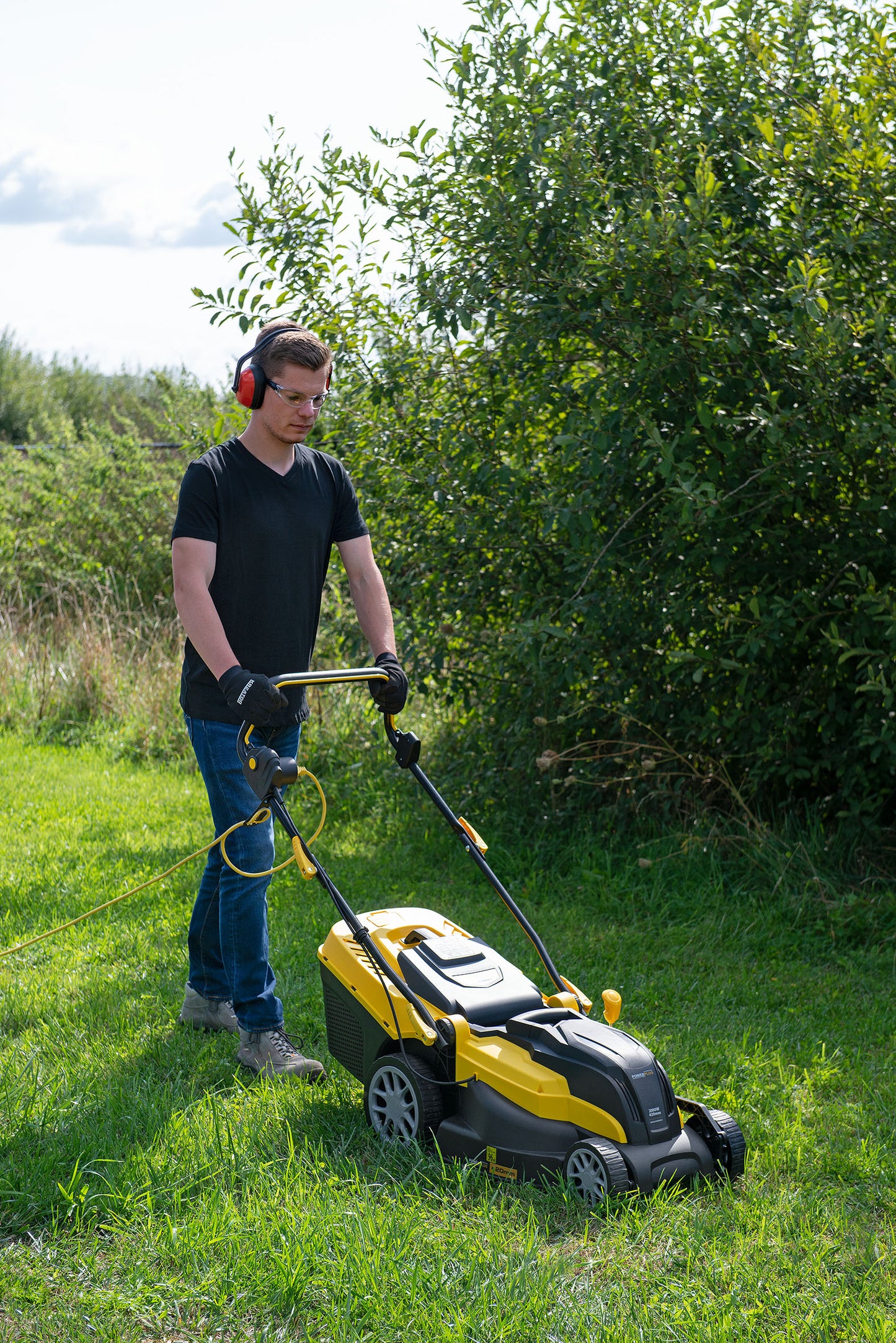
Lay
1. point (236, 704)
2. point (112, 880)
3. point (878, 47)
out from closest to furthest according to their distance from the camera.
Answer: point (236, 704) → point (878, 47) → point (112, 880)

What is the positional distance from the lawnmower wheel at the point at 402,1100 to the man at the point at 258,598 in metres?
0.43

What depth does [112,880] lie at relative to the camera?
225 inches

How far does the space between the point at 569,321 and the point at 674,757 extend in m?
1.94

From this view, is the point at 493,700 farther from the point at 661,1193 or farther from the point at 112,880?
the point at 661,1193

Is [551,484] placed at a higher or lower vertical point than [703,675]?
higher

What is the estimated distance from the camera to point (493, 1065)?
9.96ft

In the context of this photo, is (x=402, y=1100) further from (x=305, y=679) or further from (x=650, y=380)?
(x=650, y=380)

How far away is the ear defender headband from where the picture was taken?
11.8 ft

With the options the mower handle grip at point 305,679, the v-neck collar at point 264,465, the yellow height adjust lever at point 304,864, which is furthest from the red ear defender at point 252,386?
the yellow height adjust lever at point 304,864

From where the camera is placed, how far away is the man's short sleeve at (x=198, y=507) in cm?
356

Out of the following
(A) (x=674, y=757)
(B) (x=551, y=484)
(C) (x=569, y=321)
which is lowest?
(A) (x=674, y=757)

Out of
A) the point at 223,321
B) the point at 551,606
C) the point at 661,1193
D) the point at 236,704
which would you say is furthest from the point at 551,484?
the point at 661,1193


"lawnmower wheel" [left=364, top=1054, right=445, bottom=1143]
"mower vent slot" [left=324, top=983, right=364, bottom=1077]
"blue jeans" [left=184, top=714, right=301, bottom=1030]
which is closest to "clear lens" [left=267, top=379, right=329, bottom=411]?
"blue jeans" [left=184, top=714, right=301, bottom=1030]

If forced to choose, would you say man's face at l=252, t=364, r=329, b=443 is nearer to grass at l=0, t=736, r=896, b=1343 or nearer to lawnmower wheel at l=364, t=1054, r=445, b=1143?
lawnmower wheel at l=364, t=1054, r=445, b=1143
